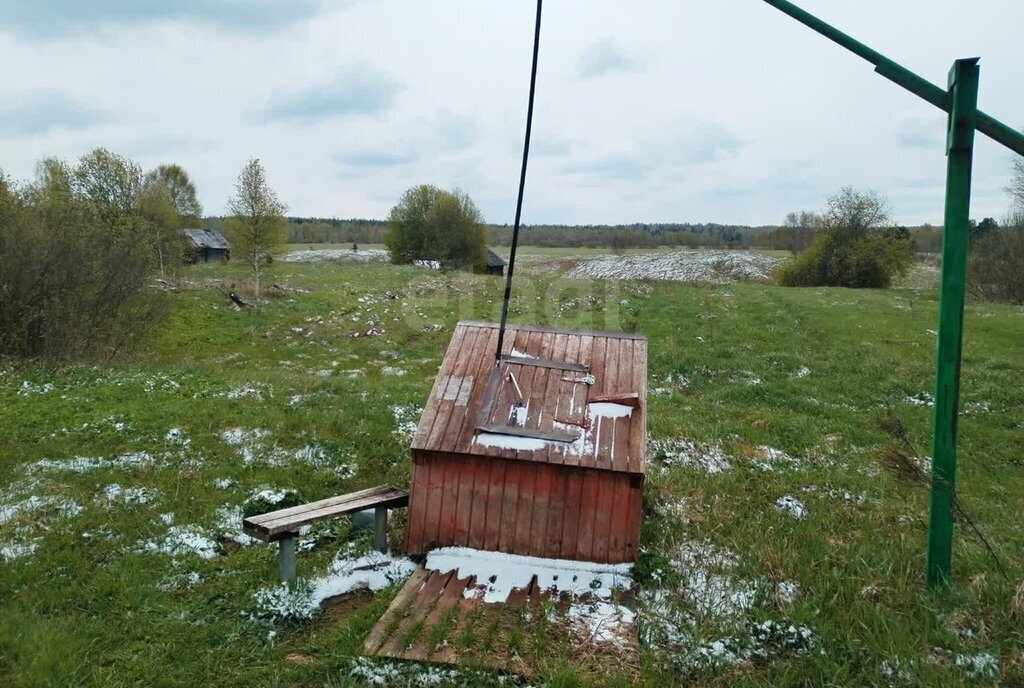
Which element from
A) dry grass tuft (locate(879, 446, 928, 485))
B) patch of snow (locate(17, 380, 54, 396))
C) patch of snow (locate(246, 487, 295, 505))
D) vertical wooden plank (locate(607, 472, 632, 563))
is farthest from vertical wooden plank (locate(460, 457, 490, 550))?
patch of snow (locate(17, 380, 54, 396))

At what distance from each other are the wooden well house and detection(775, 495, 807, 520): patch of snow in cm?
253

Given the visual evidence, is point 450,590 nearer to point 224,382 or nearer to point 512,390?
point 512,390

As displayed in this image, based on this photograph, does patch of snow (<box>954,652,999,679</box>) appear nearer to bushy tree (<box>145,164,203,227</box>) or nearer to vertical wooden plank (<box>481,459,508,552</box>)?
vertical wooden plank (<box>481,459,508,552</box>)

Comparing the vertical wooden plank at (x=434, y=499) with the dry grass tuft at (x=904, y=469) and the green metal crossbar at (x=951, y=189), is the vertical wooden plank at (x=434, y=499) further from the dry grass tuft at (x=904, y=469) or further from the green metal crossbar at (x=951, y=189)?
the green metal crossbar at (x=951, y=189)

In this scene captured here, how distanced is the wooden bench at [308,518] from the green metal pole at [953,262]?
455 cm

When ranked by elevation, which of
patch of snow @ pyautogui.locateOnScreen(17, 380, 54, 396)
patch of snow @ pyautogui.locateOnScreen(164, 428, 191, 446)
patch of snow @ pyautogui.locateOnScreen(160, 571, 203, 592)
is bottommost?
patch of snow @ pyautogui.locateOnScreen(160, 571, 203, 592)

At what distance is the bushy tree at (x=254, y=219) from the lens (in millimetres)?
36281

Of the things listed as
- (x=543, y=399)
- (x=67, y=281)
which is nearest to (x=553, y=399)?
(x=543, y=399)

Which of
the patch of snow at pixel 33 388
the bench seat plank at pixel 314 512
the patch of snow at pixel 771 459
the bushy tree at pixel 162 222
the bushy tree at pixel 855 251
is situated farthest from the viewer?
the bushy tree at pixel 855 251

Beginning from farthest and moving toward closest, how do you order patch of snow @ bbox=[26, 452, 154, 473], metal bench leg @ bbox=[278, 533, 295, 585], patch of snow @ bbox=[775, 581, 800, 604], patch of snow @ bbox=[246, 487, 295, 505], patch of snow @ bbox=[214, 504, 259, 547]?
1. patch of snow @ bbox=[26, 452, 154, 473]
2. patch of snow @ bbox=[246, 487, 295, 505]
3. patch of snow @ bbox=[214, 504, 259, 547]
4. metal bench leg @ bbox=[278, 533, 295, 585]
5. patch of snow @ bbox=[775, 581, 800, 604]

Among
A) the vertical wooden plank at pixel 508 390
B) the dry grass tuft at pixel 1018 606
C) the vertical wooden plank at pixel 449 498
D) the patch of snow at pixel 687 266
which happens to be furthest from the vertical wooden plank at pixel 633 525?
the patch of snow at pixel 687 266

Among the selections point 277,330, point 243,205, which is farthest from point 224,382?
point 243,205

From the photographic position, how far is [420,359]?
19.6m

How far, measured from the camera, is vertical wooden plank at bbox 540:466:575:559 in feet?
19.5
